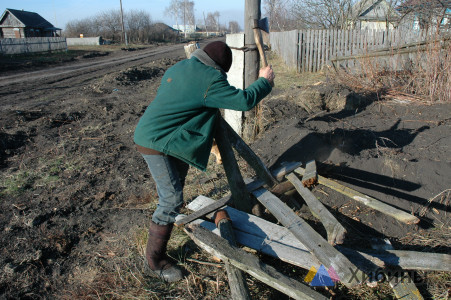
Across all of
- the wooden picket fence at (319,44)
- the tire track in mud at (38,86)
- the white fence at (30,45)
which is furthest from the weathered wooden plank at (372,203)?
the white fence at (30,45)

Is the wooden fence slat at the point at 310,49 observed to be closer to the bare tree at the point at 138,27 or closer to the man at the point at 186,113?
the man at the point at 186,113

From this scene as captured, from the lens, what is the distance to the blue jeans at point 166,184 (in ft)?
8.28

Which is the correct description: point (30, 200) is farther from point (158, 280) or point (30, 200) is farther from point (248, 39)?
point (248, 39)

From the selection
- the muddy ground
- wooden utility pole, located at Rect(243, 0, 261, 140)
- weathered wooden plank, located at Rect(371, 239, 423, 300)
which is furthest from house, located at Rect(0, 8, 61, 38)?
weathered wooden plank, located at Rect(371, 239, 423, 300)

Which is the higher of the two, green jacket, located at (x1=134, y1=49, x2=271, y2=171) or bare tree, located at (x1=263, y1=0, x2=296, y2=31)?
bare tree, located at (x1=263, y1=0, x2=296, y2=31)

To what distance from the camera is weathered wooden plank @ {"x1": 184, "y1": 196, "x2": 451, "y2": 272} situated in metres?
2.26

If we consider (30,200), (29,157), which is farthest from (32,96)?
(30,200)

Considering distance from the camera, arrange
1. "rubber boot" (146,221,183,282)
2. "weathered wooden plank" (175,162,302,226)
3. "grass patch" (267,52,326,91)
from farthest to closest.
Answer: "grass patch" (267,52,326,91) → "weathered wooden plank" (175,162,302,226) → "rubber boot" (146,221,183,282)

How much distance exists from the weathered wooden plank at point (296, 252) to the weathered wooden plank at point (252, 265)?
0.31 metres

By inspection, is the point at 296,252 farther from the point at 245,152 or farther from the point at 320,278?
the point at 245,152

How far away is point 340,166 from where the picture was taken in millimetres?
3844

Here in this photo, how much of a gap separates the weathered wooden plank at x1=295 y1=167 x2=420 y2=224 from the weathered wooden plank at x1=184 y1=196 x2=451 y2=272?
0.41 metres

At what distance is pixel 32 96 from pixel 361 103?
32.1 feet

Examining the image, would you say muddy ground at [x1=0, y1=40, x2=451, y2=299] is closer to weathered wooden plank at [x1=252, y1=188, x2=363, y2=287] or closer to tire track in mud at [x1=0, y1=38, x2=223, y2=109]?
weathered wooden plank at [x1=252, y1=188, x2=363, y2=287]
